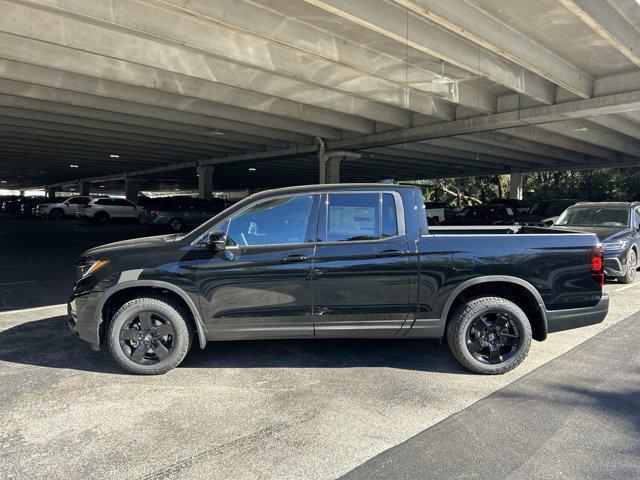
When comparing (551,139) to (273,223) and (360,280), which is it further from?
(273,223)

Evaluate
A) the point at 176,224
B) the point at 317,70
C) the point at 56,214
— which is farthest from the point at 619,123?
the point at 56,214

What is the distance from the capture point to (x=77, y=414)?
3701 millimetres

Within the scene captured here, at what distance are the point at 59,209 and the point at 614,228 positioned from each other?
31.9 meters

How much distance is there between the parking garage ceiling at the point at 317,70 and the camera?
789 cm

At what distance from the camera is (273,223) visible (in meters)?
4.62

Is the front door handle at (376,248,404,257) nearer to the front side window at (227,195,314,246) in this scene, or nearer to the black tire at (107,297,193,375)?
the front side window at (227,195,314,246)

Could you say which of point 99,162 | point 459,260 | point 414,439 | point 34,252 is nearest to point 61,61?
point 34,252

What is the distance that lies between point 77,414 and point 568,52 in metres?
11.3

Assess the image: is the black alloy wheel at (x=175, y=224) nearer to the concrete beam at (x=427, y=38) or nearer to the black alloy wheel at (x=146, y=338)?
the concrete beam at (x=427, y=38)

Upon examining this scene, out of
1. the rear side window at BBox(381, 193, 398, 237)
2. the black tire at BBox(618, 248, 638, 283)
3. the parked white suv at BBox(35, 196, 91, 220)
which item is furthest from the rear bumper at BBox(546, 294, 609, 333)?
the parked white suv at BBox(35, 196, 91, 220)

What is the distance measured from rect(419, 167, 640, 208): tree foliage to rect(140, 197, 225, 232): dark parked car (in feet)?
64.7

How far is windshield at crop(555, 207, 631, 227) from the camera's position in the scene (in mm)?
10133

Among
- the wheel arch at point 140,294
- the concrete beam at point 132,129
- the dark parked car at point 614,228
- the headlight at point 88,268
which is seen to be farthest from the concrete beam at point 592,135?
the headlight at point 88,268

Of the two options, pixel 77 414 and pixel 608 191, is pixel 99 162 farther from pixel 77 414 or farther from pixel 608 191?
pixel 608 191
